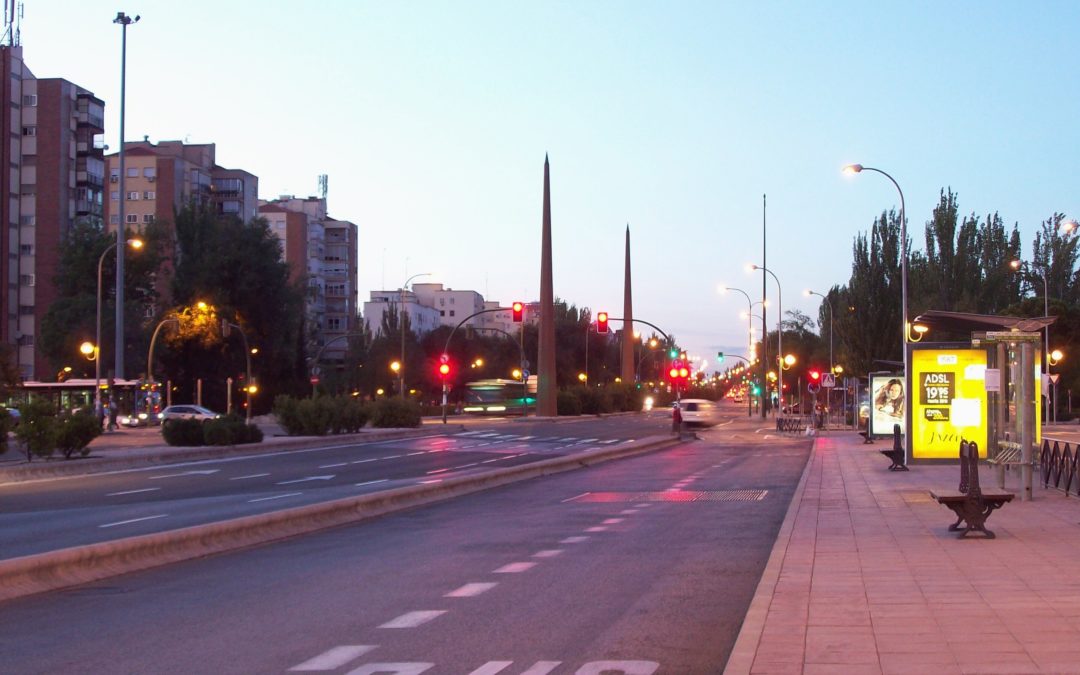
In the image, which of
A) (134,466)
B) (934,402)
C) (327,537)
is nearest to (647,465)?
(934,402)

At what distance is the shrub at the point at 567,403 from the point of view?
8750 centimetres

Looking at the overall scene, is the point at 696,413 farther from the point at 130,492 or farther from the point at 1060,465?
the point at 1060,465

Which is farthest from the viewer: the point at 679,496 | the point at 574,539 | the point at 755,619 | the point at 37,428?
the point at 37,428

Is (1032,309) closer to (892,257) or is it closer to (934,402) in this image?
(892,257)

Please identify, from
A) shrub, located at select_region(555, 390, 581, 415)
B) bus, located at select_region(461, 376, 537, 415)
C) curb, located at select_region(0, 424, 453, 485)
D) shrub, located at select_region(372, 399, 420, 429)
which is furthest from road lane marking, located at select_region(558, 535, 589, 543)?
bus, located at select_region(461, 376, 537, 415)

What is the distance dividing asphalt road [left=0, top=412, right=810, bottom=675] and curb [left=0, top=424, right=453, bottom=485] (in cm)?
1374

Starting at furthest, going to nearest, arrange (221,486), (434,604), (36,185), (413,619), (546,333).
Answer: (36,185) < (546,333) < (221,486) < (434,604) < (413,619)

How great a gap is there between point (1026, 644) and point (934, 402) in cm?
2254

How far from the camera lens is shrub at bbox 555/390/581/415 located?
87.5 meters

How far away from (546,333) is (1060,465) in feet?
202

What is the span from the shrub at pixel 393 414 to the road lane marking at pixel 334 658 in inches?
1877

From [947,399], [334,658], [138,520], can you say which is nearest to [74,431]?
[138,520]

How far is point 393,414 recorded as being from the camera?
186ft

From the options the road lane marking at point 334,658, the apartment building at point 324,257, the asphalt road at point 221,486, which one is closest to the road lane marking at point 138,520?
the asphalt road at point 221,486
